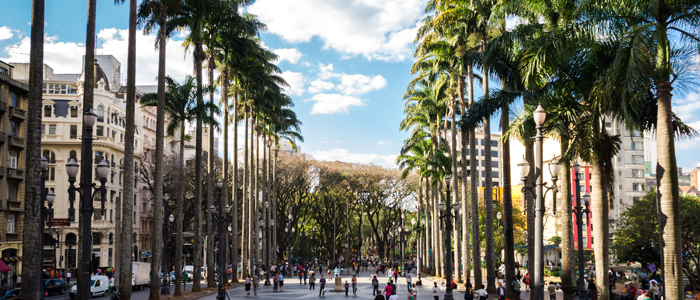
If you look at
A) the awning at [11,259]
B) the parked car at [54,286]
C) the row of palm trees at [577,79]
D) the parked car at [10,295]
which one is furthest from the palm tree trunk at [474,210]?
the awning at [11,259]

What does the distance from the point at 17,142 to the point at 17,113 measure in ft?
8.10

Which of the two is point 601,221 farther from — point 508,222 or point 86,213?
point 86,213

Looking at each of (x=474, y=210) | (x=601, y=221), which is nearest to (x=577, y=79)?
(x=601, y=221)

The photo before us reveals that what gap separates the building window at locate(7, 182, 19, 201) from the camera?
45.7 metres

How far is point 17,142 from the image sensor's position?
4638 cm

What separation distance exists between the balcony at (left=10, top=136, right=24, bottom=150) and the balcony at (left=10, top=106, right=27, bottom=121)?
1764mm

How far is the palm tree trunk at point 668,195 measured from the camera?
13461 mm

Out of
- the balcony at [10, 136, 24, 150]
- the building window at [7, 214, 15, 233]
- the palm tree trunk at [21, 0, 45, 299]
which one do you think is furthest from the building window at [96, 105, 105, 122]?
the palm tree trunk at [21, 0, 45, 299]

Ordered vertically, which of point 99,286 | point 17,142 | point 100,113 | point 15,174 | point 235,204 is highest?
point 100,113

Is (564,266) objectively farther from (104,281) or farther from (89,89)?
(104,281)

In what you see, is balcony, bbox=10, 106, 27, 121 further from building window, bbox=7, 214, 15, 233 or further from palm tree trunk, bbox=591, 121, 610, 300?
palm tree trunk, bbox=591, 121, 610, 300

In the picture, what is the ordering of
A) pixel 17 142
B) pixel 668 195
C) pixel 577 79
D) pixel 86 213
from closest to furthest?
1. pixel 86 213
2. pixel 668 195
3. pixel 577 79
4. pixel 17 142

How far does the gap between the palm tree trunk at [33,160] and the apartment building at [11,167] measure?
32067 millimetres

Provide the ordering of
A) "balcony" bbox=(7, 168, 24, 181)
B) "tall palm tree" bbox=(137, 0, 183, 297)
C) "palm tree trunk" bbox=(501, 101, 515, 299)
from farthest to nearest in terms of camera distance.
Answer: "balcony" bbox=(7, 168, 24, 181), "tall palm tree" bbox=(137, 0, 183, 297), "palm tree trunk" bbox=(501, 101, 515, 299)
